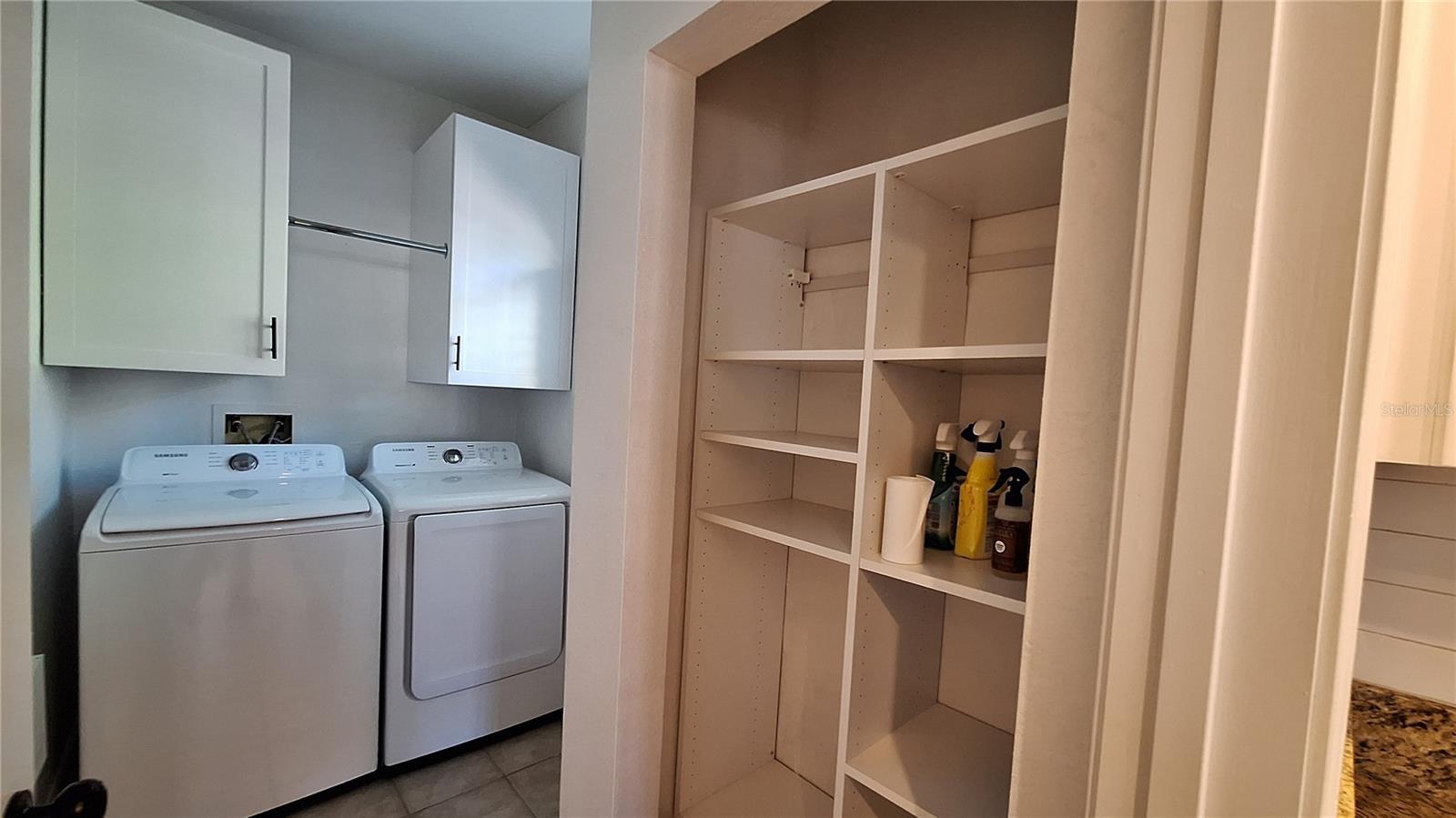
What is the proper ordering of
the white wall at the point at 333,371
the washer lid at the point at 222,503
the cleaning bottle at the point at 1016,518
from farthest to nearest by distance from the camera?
the white wall at the point at 333,371, the washer lid at the point at 222,503, the cleaning bottle at the point at 1016,518

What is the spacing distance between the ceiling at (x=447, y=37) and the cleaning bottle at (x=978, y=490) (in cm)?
184

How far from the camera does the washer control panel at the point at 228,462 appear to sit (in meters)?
1.90

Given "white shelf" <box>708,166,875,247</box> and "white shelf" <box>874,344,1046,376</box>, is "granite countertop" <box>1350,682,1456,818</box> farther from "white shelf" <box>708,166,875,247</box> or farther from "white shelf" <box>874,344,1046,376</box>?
"white shelf" <box>708,166,875,247</box>

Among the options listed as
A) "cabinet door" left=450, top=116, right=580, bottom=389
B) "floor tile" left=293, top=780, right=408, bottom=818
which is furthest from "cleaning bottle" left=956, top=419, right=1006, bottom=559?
"floor tile" left=293, top=780, right=408, bottom=818

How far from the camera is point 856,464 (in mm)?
1141

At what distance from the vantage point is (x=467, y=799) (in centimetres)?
193

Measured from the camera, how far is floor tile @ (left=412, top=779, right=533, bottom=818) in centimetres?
187

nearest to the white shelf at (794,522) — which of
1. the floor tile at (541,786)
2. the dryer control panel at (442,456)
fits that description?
the floor tile at (541,786)

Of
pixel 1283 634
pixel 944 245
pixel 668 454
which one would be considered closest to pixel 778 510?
pixel 668 454

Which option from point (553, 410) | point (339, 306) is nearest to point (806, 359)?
point (553, 410)

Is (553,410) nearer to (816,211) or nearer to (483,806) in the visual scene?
(483,806)

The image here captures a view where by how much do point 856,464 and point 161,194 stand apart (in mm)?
2209

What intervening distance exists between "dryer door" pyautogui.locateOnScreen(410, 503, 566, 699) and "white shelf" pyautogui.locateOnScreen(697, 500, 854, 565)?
1109mm

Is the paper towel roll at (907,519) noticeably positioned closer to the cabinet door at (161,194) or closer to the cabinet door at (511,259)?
the cabinet door at (511,259)
